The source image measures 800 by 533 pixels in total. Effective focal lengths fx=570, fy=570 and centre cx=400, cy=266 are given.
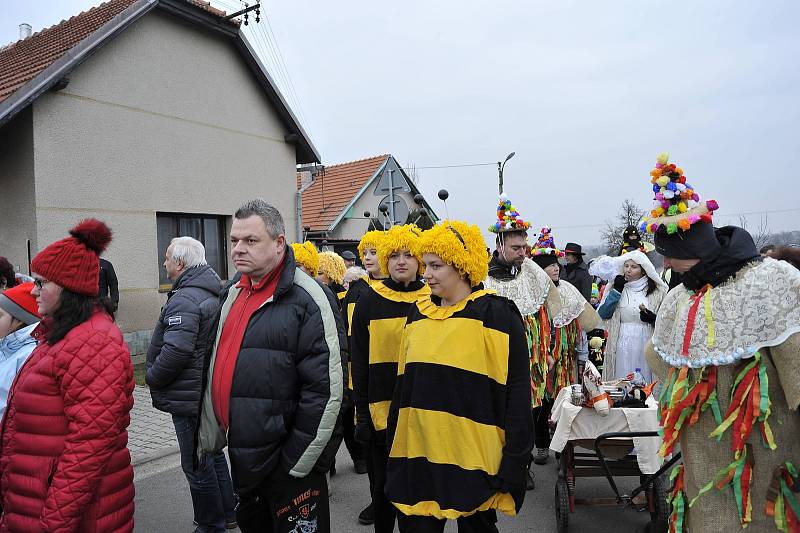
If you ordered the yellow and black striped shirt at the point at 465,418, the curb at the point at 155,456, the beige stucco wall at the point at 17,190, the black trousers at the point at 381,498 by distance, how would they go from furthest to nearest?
the beige stucco wall at the point at 17,190 < the curb at the point at 155,456 < the black trousers at the point at 381,498 < the yellow and black striped shirt at the point at 465,418

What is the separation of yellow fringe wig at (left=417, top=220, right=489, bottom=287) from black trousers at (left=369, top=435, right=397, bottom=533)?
4.06ft

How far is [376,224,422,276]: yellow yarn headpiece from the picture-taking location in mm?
3826

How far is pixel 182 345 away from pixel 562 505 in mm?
2792

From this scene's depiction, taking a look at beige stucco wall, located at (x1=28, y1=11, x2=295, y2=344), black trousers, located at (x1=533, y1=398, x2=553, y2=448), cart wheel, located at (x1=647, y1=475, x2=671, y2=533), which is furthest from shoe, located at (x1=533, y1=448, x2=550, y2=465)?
beige stucco wall, located at (x1=28, y1=11, x2=295, y2=344)

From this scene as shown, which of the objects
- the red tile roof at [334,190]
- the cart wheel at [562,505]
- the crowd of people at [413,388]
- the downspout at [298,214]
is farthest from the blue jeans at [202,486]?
the red tile roof at [334,190]

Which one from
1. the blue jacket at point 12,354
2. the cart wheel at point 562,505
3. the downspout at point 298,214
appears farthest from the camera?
the downspout at point 298,214

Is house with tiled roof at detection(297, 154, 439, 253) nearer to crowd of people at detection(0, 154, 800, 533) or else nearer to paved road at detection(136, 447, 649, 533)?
paved road at detection(136, 447, 649, 533)

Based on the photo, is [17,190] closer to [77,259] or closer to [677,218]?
[77,259]

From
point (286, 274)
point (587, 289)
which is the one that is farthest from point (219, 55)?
point (286, 274)

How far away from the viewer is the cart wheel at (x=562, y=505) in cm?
395

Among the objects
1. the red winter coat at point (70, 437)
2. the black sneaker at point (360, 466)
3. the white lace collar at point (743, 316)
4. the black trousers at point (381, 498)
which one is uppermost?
the white lace collar at point (743, 316)

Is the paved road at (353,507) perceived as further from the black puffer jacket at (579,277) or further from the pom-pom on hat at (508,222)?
the black puffer jacket at (579,277)

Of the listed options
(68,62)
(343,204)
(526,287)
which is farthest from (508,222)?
(343,204)

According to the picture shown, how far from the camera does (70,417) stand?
2.46 m
